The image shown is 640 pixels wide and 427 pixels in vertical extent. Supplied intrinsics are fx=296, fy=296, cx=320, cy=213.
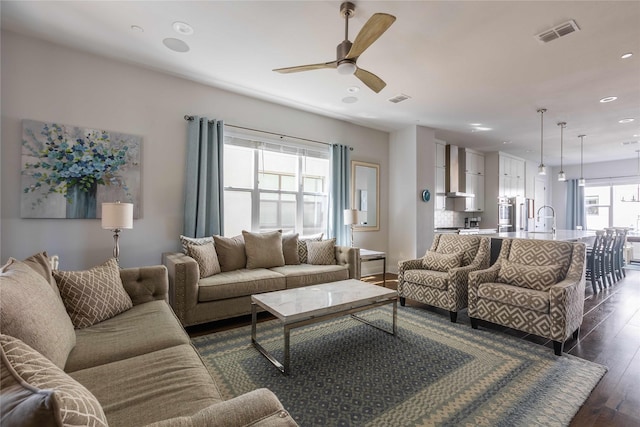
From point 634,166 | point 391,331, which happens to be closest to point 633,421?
point 391,331

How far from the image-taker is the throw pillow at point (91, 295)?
1839 millimetres

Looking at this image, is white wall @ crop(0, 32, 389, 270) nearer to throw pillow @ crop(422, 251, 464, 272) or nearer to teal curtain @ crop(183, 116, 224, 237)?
teal curtain @ crop(183, 116, 224, 237)

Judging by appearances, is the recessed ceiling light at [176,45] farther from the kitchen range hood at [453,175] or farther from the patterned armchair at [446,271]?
the kitchen range hood at [453,175]

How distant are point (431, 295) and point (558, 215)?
8.91m

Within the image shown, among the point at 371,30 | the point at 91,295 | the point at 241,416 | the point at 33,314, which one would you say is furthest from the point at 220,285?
the point at 371,30

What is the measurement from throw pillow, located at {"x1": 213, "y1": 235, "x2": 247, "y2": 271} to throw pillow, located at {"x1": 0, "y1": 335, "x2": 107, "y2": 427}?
2.72m

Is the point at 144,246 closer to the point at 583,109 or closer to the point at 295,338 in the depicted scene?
the point at 295,338

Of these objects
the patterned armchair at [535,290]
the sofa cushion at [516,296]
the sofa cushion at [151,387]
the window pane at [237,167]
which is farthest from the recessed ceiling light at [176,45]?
the sofa cushion at [516,296]

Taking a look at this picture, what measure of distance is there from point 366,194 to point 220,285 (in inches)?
138

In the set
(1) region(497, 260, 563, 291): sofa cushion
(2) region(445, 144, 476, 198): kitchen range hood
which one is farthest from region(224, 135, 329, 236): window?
(2) region(445, 144, 476, 198): kitchen range hood

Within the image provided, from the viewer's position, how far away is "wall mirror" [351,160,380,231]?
5.53m

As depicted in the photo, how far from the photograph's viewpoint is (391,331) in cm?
286

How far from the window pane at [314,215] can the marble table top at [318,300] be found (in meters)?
2.10

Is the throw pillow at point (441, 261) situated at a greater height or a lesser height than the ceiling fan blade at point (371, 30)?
lesser
